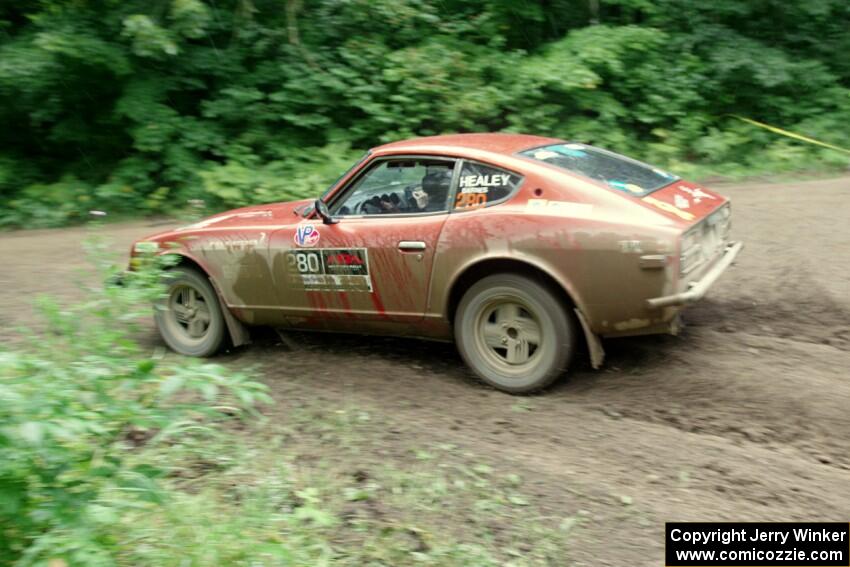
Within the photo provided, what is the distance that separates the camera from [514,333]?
4.78 meters

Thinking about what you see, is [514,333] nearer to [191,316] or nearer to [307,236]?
[307,236]

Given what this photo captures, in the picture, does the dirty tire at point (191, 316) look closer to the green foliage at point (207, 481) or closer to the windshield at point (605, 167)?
the green foliage at point (207, 481)

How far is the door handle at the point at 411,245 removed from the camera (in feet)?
15.9

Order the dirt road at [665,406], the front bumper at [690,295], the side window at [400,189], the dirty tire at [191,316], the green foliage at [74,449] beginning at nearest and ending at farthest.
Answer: the green foliage at [74,449]
the dirt road at [665,406]
the front bumper at [690,295]
the side window at [400,189]
the dirty tire at [191,316]

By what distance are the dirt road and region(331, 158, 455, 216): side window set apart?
3.48ft

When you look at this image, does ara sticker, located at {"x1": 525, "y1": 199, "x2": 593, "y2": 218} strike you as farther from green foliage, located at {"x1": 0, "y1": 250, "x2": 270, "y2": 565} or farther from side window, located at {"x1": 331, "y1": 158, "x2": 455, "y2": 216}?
green foliage, located at {"x1": 0, "y1": 250, "x2": 270, "y2": 565}

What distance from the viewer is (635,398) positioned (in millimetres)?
4629

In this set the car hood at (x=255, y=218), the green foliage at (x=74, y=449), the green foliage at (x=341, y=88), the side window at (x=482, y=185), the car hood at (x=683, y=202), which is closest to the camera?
the green foliage at (x=74, y=449)

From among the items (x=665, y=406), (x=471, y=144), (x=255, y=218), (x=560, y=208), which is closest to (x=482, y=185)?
(x=471, y=144)

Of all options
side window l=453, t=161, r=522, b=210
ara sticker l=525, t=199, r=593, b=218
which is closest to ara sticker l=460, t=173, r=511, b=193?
side window l=453, t=161, r=522, b=210

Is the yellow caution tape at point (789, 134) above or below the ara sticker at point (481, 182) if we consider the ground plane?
above

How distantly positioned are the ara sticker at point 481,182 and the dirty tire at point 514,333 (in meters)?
0.54

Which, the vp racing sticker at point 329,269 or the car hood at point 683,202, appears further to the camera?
the vp racing sticker at point 329,269

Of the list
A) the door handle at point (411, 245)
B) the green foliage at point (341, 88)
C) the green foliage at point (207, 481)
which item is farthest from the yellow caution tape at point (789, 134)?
the green foliage at point (207, 481)
